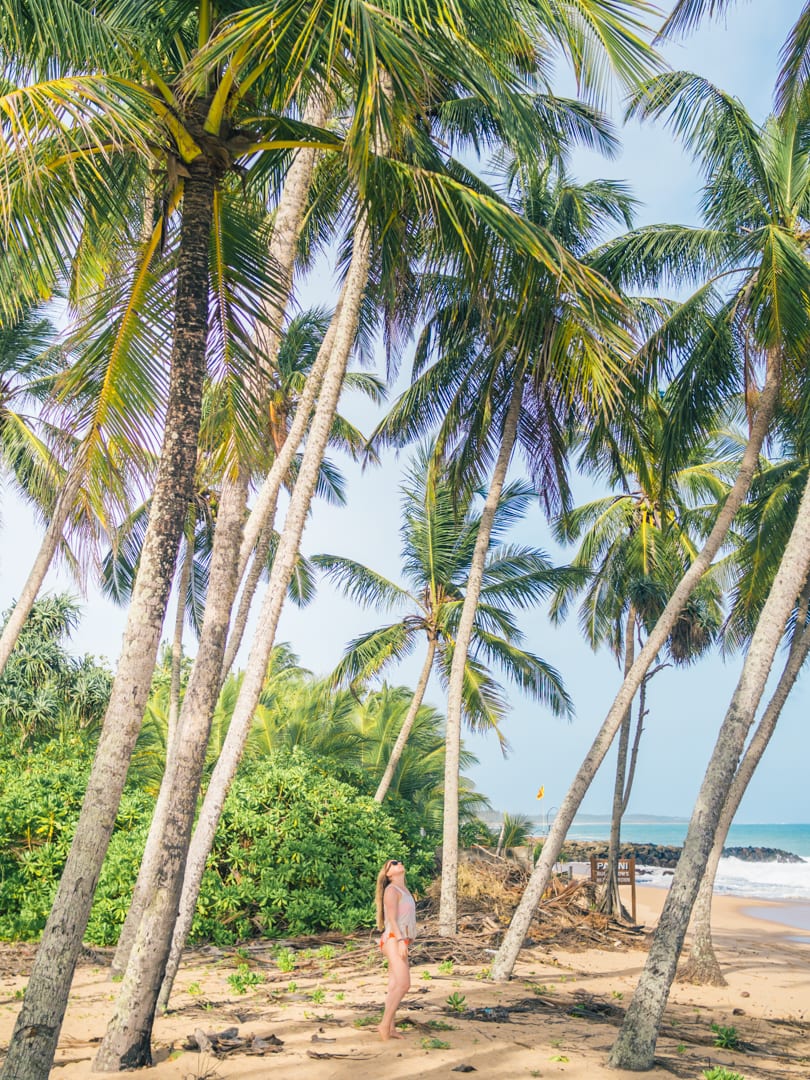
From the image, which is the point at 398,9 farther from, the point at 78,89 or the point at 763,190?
the point at 763,190

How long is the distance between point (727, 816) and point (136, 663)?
9.43m

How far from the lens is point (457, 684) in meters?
12.6

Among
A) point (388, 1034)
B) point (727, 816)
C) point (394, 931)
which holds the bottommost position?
point (388, 1034)

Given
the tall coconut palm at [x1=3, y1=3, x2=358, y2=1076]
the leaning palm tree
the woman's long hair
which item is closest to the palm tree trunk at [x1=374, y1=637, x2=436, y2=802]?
the leaning palm tree

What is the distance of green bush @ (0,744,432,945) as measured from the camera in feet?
40.0

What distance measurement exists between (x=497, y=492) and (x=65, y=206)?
8491mm

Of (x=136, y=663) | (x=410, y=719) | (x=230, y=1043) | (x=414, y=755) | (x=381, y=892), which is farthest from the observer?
(x=414, y=755)

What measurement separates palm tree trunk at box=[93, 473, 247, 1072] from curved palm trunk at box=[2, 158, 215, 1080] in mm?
925

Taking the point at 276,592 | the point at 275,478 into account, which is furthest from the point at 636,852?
the point at 275,478

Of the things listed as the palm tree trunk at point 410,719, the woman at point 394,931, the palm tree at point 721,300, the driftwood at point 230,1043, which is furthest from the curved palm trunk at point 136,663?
the palm tree trunk at point 410,719

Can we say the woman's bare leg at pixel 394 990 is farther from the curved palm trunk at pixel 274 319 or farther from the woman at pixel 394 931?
the curved palm trunk at pixel 274 319

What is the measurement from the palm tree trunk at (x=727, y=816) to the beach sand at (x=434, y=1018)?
29 cm

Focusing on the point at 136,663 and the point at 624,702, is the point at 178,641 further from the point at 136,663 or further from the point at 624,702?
the point at 136,663

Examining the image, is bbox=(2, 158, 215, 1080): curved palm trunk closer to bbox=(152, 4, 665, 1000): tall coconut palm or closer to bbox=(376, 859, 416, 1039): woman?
bbox=(152, 4, 665, 1000): tall coconut palm
